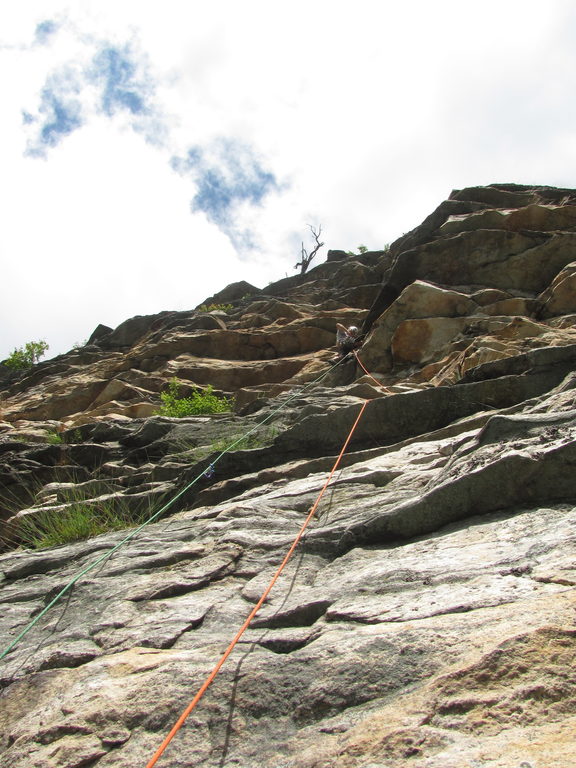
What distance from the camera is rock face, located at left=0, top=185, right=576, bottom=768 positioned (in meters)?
2.20

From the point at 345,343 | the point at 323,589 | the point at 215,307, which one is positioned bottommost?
the point at 323,589

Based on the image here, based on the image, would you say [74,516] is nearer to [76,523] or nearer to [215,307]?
[76,523]

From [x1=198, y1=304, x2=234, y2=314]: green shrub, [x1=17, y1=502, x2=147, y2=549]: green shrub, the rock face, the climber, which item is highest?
[x1=198, y1=304, x2=234, y2=314]: green shrub

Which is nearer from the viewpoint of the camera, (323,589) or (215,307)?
(323,589)

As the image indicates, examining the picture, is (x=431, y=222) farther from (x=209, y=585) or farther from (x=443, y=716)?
(x=443, y=716)

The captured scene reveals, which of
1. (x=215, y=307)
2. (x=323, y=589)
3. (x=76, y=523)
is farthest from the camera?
(x=215, y=307)

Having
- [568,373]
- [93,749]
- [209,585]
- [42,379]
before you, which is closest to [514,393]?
[568,373]

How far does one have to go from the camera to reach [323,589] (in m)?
3.45

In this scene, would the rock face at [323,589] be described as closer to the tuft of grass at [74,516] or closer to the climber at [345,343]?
the tuft of grass at [74,516]

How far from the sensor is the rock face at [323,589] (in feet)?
7.21

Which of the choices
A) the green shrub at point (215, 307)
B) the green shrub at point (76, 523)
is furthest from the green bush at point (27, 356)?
the green shrub at point (76, 523)

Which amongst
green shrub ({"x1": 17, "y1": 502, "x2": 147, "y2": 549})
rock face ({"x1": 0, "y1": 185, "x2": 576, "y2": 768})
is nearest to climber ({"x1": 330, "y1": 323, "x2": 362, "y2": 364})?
rock face ({"x1": 0, "y1": 185, "x2": 576, "y2": 768})

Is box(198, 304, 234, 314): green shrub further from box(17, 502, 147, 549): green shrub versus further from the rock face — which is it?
box(17, 502, 147, 549): green shrub

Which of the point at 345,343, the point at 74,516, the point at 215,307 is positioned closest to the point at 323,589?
the point at 74,516
